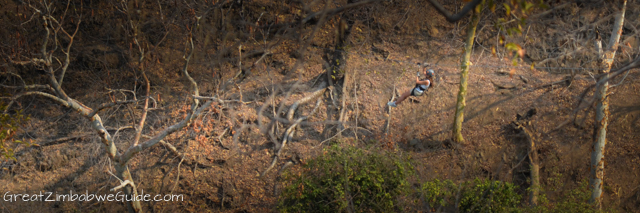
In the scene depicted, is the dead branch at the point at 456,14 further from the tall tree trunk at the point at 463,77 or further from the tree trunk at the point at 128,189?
the tree trunk at the point at 128,189

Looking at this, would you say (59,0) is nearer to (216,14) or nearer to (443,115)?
(216,14)

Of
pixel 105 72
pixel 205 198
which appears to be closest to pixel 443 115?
pixel 205 198

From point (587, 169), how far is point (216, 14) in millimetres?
9363

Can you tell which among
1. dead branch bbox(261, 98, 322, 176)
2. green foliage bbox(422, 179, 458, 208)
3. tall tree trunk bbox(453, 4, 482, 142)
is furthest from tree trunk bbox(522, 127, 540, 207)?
dead branch bbox(261, 98, 322, 176)

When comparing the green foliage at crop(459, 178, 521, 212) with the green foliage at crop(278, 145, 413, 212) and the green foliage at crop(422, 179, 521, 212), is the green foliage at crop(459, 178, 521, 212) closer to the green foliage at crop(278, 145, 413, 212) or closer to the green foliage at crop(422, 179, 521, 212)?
the green foliage at crop(422, 179, 521, 212)

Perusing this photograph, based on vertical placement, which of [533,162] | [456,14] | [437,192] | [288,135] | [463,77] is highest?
[463,77]

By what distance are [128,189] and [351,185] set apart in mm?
3993

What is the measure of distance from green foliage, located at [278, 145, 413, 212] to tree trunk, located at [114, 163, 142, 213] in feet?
9.03

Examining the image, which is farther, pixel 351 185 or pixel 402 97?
pixel 402 97

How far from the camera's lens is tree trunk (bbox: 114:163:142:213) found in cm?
785

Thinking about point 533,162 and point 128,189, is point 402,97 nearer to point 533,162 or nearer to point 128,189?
point 533,162

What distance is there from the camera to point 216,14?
11.7m

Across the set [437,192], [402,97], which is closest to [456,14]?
[437,192]

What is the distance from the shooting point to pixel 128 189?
8.17 m
